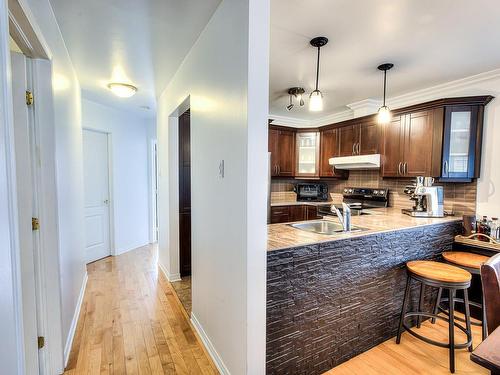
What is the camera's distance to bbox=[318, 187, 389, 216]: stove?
3.77 meters

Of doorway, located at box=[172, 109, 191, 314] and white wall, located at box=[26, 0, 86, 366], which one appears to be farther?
doorway, located at box=[172, 109, 191, 314]

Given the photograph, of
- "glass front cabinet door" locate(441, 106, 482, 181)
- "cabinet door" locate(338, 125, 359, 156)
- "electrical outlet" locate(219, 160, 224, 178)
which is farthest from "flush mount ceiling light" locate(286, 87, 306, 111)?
"electrical outlet" locate(219, 160, 224, 178)

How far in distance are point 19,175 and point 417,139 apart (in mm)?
3841

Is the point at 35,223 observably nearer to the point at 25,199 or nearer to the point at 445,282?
the point at 25,199

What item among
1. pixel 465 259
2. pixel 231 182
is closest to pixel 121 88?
pixel 231 182

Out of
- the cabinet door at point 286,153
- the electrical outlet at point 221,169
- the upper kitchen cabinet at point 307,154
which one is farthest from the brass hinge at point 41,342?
the upper kitchen cabinet at point 307,154

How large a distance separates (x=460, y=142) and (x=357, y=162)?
1.18 m

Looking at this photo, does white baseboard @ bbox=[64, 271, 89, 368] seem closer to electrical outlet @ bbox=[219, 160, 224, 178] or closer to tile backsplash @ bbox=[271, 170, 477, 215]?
electrical outlet @ bbox=[219, 160, 224, 178]

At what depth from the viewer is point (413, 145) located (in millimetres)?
3197

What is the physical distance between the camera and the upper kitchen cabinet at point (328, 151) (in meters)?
4.39

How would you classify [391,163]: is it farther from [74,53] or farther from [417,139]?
[74,53]

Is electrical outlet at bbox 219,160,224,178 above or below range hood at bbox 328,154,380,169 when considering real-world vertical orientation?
below

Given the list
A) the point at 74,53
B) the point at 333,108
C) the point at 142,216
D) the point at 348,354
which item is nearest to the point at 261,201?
the point at 348,354

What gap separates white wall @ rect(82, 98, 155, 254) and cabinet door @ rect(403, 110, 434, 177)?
175 inches
